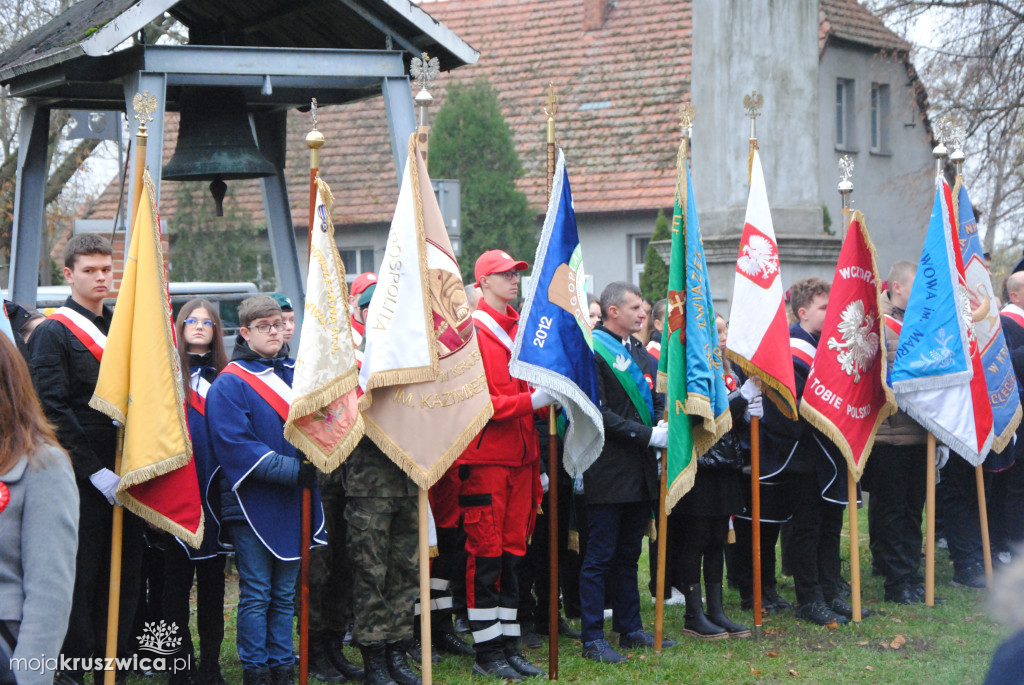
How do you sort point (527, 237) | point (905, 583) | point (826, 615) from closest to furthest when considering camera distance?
point (826, 615)
point (905, 583)
point (527, 237)

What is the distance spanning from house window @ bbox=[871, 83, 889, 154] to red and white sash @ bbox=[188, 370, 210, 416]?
21046 mm

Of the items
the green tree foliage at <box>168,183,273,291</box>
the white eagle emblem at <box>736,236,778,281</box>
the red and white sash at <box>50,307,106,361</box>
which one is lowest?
the red and white sash at <box>50,307,106,361</box>

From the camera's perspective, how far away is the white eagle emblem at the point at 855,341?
7.27 metres

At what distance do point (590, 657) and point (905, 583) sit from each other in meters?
2.62

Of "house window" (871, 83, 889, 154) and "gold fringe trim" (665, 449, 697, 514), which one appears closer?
"gold fringe trim" (665, 449, 697, 514)

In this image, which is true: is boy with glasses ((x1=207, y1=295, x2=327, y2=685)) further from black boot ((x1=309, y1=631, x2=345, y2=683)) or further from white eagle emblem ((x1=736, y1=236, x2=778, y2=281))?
white eagle emblem ((x1=736, y1=236, x2=778, y2=281))

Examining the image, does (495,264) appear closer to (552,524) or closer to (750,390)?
(552,524)

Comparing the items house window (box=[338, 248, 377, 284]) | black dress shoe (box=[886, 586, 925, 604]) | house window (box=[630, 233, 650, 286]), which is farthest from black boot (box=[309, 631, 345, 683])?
house window (box=[338, 248, 377, 284])

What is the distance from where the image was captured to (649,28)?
76.1 ft

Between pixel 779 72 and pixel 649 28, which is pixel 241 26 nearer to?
pixel 779 72

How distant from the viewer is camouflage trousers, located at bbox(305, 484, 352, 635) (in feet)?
20.2

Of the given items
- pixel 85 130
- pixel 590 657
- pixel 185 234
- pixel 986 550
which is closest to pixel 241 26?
pixel 85 130

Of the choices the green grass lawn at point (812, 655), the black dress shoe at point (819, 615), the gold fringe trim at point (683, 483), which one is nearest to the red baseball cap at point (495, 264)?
the gold fringe trim at point (683, 483)

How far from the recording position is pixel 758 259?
22.9ft
